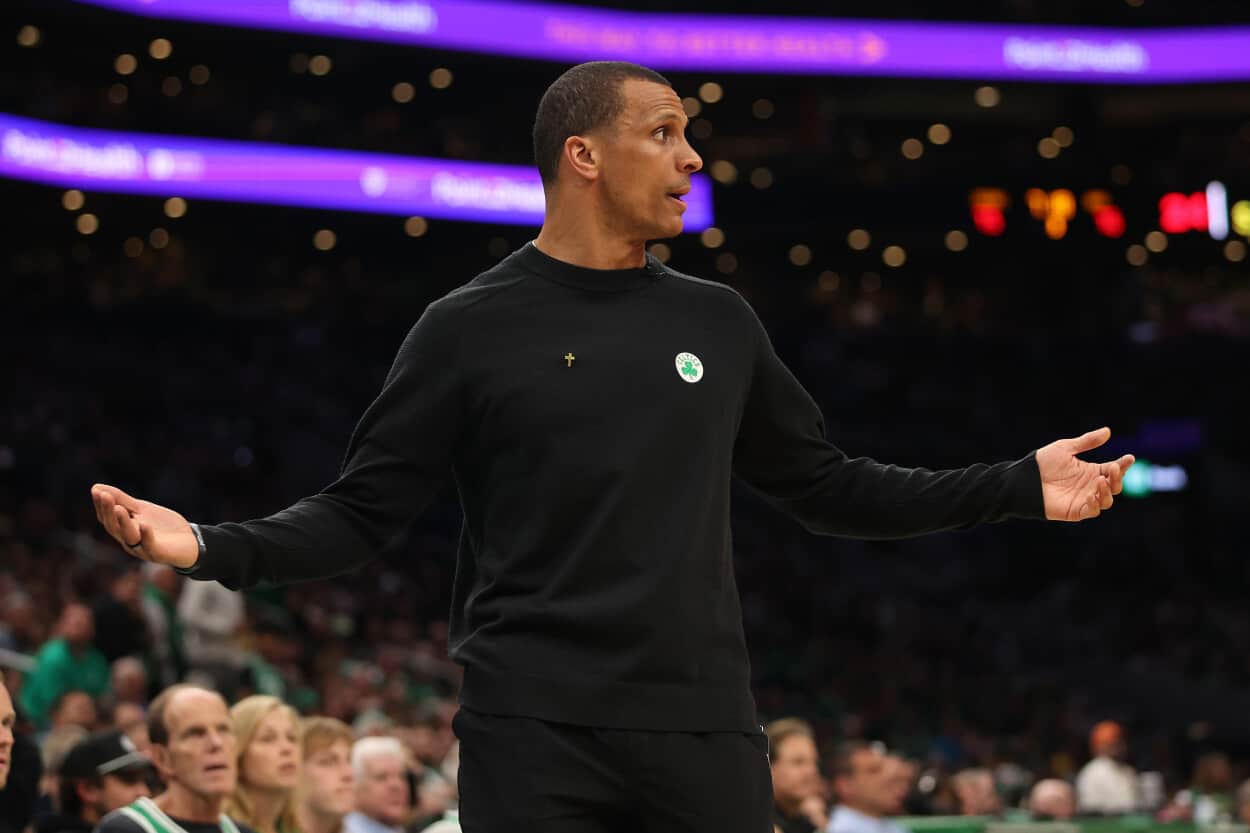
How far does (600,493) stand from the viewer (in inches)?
101

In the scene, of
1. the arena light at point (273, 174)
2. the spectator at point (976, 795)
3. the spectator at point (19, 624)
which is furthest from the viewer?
the arena light at point (273, 174)

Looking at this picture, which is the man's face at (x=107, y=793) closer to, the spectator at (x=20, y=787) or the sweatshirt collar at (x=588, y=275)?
the spectator at (x=20, y=787)

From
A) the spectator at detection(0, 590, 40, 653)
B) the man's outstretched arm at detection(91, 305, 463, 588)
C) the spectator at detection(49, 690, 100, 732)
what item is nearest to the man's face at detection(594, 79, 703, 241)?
the man's outstretched arm at detection(91, 305, 463, 588)

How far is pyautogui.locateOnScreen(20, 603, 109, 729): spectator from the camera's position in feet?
30.7

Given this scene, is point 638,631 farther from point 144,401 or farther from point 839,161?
point 839,161

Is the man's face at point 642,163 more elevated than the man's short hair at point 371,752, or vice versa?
the man's face at point 642,163

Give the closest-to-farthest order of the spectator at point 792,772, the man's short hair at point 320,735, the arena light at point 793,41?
the man's short hair at point 320,735, the spectator at point 792,772, the arena light at point 793,41

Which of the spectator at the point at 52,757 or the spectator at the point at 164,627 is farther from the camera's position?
the spectator at the point at 164,627

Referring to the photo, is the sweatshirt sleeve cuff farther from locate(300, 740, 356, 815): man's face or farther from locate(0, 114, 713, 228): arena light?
locate(0, 114, 713, 228): arena light

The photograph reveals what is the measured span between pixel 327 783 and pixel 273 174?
19.4m

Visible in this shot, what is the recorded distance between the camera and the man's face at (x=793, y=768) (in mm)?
7141

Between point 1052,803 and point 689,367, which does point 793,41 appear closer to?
point 1052,803

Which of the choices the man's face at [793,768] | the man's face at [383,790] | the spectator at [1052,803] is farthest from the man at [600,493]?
the spectator at [1052,803]

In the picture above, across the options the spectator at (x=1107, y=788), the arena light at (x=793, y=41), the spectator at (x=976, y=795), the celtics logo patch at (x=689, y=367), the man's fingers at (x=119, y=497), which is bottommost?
the spectator at (x=1107, y=788)
